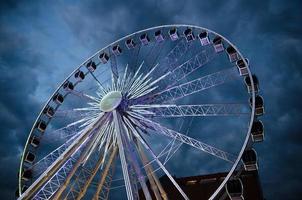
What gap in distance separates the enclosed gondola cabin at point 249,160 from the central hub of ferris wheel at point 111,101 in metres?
7.17

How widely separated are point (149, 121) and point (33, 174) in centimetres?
862

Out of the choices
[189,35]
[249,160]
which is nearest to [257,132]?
[249,160]

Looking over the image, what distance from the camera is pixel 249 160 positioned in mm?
12828

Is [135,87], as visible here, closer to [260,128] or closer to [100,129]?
[100,129]

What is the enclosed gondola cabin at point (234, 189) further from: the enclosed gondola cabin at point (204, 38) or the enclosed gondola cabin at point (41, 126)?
the enclosed gondola cabin at point (41, 126)

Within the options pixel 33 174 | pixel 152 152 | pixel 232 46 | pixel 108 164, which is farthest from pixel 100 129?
pixel 232 46

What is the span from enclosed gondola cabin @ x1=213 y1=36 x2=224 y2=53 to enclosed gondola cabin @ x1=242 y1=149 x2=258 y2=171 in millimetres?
7288

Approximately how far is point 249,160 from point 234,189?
1.53m

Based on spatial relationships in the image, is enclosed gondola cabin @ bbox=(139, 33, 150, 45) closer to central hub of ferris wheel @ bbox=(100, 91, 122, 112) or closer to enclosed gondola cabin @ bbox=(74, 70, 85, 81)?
enclosed gondola cabin @ bbox=(74, 70, 85, 81)

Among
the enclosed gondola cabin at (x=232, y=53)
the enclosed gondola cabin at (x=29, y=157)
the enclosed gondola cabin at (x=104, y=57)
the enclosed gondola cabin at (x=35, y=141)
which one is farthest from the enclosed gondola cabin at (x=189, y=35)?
the enclosed gondola cabin at (x=29, y=157)

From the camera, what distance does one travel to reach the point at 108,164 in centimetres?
1496

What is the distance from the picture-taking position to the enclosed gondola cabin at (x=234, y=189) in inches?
481

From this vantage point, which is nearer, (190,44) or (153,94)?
(153,94)

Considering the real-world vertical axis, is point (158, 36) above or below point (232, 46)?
above
